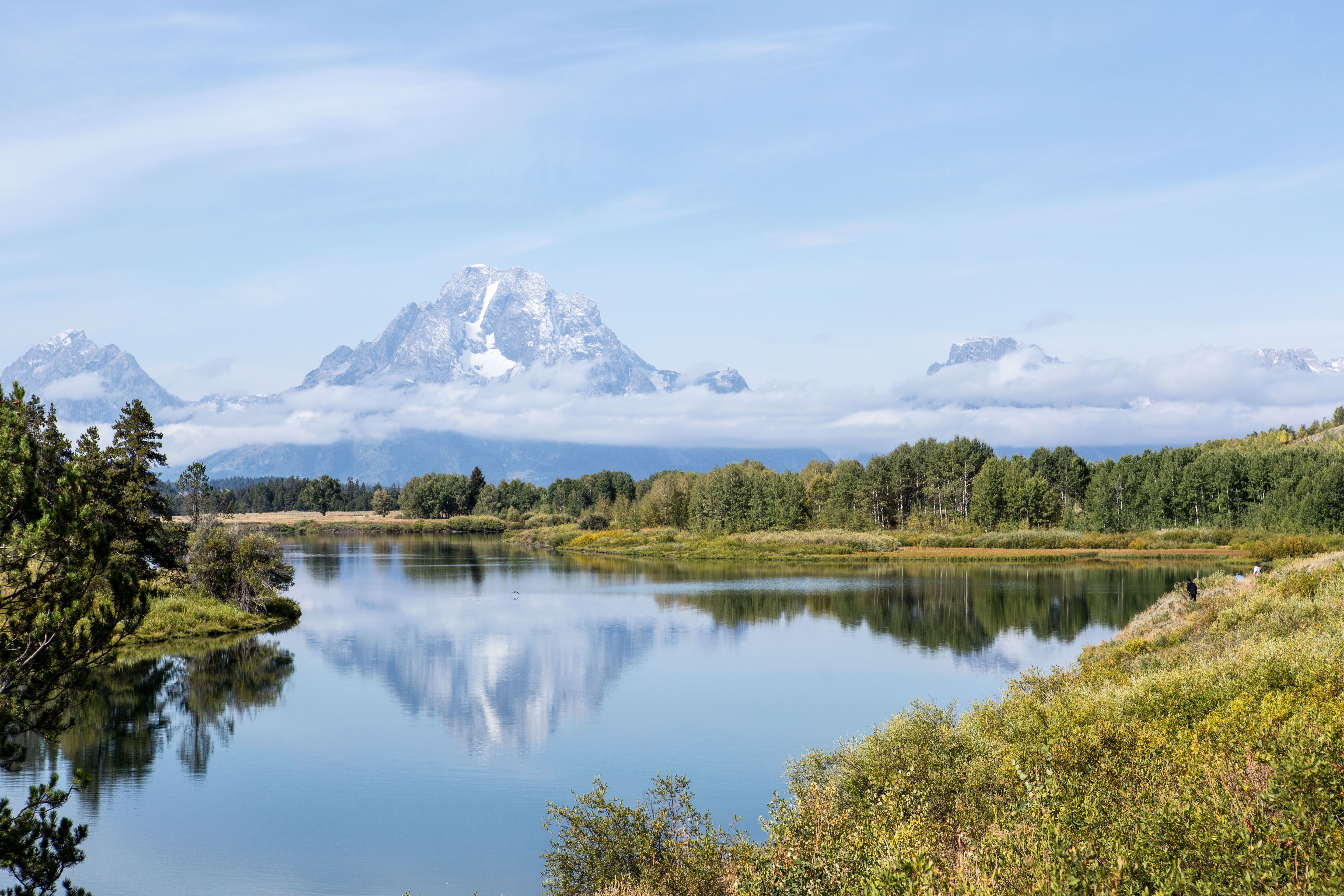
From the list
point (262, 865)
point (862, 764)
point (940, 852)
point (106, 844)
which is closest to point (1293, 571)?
point (862, 764)

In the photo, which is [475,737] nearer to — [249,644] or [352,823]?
[352,823]

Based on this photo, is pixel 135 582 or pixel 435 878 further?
pixel 435 878

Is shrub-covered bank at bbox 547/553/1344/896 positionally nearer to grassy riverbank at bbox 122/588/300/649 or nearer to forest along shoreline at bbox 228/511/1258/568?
grassy riverbank at bbox 122/588/300/649

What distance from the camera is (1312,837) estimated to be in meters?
9.32

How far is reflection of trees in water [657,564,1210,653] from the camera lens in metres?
51.4

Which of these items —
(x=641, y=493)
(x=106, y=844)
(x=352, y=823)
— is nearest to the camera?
(x=106, y=844)

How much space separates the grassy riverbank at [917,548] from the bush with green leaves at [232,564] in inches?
2375

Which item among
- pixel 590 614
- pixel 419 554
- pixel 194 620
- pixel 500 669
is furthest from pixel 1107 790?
pixel 419 554

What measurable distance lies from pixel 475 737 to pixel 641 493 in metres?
137

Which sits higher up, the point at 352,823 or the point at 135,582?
the point at 135,582

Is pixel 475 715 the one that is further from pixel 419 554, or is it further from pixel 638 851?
pixel 419 554

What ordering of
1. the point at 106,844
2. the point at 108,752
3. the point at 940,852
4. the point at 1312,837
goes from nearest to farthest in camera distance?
the point at 1312,837, the point at 940,852, the point at 106,844, the point at 108,752

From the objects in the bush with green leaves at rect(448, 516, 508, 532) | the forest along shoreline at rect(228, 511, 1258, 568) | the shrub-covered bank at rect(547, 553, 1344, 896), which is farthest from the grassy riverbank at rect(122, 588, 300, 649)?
the bush with green leaves at rect(448, 516, 508, 532)

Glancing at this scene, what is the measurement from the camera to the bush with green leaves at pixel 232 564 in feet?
175
